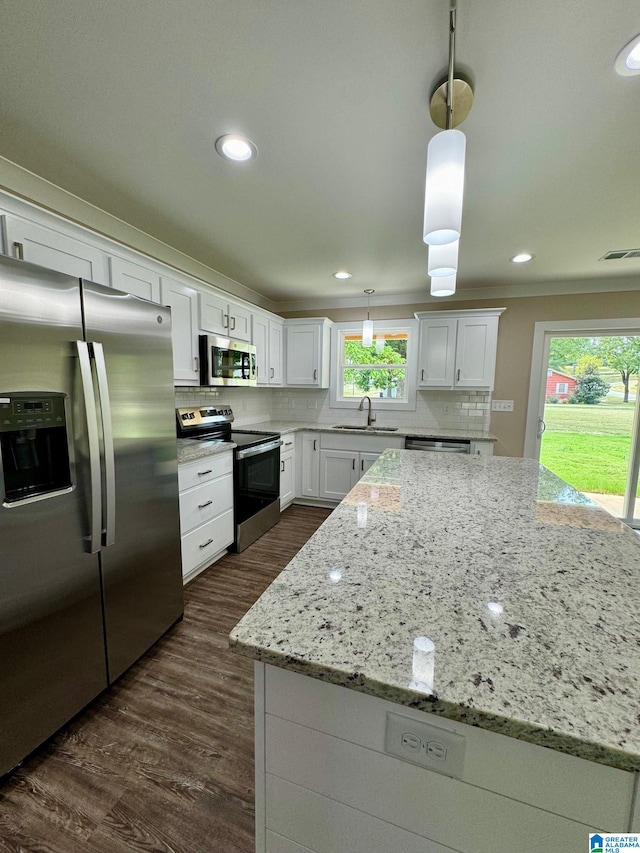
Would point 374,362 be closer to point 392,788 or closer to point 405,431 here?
point 405,431

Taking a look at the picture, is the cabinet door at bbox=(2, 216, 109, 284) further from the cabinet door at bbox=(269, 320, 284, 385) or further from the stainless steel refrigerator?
the cabinet door at bbox=(269, 320, 284, 385)

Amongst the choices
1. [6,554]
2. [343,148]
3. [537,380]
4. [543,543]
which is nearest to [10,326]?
[6,554]

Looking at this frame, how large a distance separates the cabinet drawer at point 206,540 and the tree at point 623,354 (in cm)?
409

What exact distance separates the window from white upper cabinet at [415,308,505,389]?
36 cm

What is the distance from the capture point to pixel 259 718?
670mm

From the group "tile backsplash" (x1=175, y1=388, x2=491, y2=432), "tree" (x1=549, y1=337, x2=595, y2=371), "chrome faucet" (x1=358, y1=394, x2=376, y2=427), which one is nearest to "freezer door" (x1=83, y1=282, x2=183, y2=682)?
"tile backsplash" (x1=175, y1=388, x2=491, y2=432)

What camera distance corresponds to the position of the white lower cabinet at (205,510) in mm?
2279

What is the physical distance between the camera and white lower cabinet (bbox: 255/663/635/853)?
50 cm

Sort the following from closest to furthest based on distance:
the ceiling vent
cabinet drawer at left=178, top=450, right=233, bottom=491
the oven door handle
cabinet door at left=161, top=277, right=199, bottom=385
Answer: cabinet drawer at left=178, top=450, right=233, bottom=491
cabinet door at left=161, top=277, right=199, bottom=385
the ceiling vent
the oven door handle

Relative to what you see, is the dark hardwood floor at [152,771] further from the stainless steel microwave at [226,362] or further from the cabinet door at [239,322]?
the cabinet door at [239,322]

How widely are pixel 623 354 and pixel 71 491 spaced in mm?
4778

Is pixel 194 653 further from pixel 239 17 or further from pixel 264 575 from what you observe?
pixel 239 17

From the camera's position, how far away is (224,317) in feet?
10.0

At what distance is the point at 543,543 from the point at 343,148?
6.04 ft
